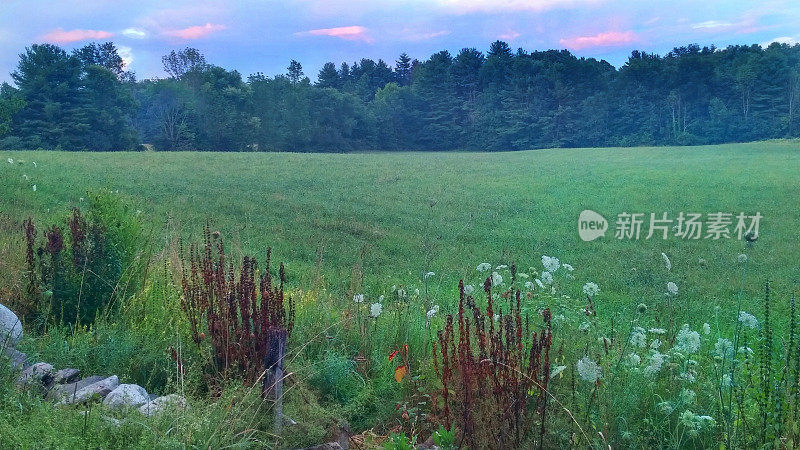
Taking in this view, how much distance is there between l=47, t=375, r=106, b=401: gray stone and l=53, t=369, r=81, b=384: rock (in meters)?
0.07

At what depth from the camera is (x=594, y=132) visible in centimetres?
4988

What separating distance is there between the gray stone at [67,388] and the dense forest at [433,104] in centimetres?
3722

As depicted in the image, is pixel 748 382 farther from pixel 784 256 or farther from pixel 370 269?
pixel 784 256

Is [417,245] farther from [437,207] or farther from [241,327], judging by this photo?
[241,327]

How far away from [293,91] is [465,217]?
39.3 meters

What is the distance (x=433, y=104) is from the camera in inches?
2231

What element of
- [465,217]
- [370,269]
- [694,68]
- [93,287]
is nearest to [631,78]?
[694,68]

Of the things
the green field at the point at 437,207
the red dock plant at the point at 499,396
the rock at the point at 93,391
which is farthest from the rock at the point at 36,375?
the green field at the point at 437,207

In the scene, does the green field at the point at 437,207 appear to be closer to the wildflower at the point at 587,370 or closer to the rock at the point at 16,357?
the rock at the point at 16,357

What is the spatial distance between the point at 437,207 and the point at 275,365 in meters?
12.9

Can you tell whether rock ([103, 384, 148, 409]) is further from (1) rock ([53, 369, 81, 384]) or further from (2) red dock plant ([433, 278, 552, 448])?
(2) red dock plant ([433, 278, 552, 448])

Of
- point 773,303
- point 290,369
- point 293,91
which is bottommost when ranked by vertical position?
point 773,303

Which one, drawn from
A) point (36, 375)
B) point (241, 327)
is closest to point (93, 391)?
point (36, 375)

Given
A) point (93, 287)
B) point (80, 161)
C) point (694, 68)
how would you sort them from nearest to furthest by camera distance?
1. point (93, 287)
2. point (80, 161)
3. point (694, 68)
